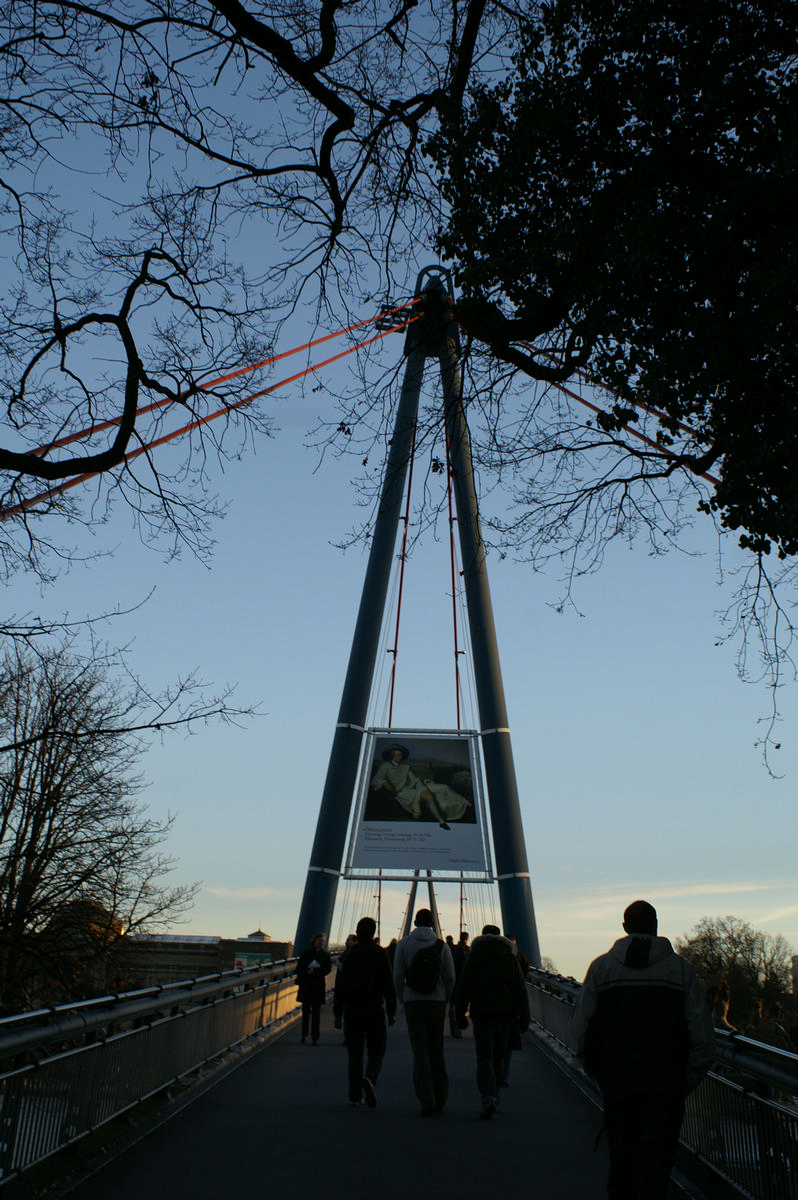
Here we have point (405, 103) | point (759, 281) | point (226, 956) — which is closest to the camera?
point (759, 281)

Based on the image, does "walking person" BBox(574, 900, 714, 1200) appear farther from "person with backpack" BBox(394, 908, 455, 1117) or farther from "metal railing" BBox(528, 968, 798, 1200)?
"person with backpack" BBox(394, 908, 455, 1117)

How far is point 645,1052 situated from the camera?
13.8 feet

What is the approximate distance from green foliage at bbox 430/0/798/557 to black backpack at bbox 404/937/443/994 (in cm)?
344

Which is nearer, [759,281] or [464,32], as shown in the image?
[759,281]

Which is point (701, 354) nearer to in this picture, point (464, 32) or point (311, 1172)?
point (464, 32)

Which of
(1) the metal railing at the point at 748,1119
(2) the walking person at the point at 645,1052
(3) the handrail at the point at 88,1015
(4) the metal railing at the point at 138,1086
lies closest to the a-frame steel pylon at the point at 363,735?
(3) the handrail at the point at 88,1015

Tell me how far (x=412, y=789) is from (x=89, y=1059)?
2076 cm

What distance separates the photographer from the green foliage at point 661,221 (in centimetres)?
654

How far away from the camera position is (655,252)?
670cm

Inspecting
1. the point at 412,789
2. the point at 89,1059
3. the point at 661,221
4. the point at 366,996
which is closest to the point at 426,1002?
the point at 366,996

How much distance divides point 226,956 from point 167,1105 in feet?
245

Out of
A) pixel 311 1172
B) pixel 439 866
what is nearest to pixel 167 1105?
pixel 311 1172

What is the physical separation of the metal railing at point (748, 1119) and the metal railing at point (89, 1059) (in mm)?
2290

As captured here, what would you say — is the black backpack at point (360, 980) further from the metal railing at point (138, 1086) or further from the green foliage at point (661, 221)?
the green foliage at point (661, 221)
